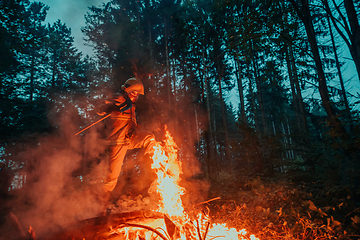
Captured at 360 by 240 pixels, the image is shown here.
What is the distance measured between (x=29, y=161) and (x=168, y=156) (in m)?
A: 10.9

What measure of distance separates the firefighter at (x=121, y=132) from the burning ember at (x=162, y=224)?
0.46 metres

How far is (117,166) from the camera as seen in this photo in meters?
3.70

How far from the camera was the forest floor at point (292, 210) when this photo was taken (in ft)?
10.6

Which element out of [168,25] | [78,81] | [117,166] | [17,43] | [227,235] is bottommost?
[227,235]

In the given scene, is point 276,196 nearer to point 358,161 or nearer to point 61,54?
point 358,161

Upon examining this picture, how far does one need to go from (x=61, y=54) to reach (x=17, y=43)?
11278mm

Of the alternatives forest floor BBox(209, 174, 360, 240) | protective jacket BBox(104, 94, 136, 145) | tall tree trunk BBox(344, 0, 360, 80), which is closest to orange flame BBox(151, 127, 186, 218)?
protective jacket BBox(104, 94, 136, 145)

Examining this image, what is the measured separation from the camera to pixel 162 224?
2.87m

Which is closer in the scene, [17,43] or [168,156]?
[168,156]

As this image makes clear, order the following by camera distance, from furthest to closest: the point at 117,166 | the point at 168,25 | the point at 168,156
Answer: the point at 168,25 < the point at 168,156 < the point at 117,166

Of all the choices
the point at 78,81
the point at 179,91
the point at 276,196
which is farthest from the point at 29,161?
the point at 179,91

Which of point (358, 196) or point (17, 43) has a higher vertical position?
point (17, 43)

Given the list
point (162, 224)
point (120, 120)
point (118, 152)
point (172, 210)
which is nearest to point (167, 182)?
point (172, 210)

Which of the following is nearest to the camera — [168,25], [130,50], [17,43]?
[17,43]
